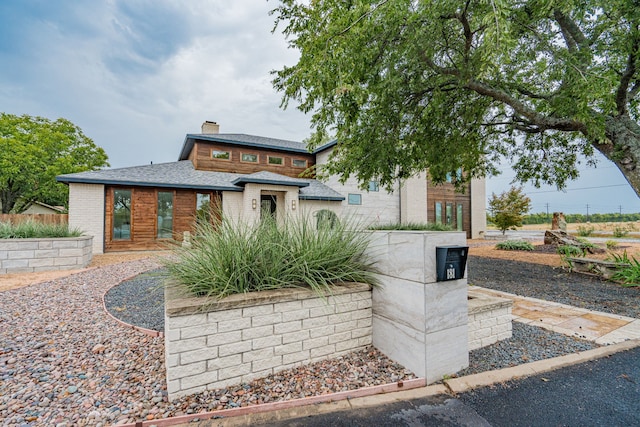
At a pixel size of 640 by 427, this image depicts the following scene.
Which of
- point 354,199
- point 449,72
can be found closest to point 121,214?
point 354,199

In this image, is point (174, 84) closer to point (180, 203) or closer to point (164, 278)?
point (180, 203)

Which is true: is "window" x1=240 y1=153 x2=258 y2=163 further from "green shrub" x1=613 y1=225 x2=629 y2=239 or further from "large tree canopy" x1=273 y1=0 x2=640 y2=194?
"green shrub" x1=613 y1=225 x2=629 y2=239

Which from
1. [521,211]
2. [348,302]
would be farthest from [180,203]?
[521,211]

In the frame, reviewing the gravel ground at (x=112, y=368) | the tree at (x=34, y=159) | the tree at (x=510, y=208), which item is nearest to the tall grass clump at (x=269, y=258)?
the gravel ground at (x=112, y=368)

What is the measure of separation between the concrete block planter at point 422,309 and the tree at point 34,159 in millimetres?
25199

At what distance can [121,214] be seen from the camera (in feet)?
35.0

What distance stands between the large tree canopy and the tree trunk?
0.07 ft

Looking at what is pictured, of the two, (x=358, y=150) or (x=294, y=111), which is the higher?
(x=294, y=111)

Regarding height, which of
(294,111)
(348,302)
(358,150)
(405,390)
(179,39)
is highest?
(179,39)

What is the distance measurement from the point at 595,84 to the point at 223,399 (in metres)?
6.24

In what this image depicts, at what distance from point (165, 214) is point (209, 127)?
21.3ft

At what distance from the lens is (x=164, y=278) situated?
2896 millimetres

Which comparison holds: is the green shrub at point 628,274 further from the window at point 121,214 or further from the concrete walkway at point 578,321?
the window at point 121,214

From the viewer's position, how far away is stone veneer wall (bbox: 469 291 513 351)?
9.48ft
